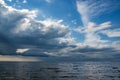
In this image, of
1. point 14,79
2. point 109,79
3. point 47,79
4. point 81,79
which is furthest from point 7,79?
point 109,79

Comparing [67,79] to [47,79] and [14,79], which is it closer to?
[47,79]

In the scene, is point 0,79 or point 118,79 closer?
point 0,79

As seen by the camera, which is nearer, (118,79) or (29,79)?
(29,79)

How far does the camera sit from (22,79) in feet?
253

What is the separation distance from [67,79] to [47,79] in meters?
9.07

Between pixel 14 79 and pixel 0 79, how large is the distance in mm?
5992

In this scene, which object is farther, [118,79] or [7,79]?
[118,79]

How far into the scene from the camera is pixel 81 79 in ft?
269

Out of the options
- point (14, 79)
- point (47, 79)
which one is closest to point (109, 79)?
point (47, 79)

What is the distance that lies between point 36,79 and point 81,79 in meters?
19.2

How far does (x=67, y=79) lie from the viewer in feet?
269

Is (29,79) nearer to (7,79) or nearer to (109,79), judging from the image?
(7,79)

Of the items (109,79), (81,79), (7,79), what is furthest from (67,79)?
(7,79)

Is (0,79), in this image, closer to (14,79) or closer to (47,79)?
(14,79)
